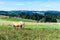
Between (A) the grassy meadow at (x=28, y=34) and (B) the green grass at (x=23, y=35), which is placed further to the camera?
(A) the grassy meadow at (x=28, y=34)

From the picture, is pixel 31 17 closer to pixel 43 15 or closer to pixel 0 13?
pixel 43 15

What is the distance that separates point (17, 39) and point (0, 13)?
67.3 metres

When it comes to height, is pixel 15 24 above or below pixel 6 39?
below

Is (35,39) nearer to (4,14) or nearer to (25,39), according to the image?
(25,39)

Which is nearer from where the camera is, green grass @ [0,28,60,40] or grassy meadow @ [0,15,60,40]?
green grass @ [0,28,60,40]

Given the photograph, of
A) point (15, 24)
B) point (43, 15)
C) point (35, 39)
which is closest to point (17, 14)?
point (43, 15)

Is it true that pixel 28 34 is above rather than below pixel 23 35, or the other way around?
below

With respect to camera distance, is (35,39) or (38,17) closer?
(35,39)

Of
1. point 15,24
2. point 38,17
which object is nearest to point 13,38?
point 15,24

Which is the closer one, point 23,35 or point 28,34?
point 23,35

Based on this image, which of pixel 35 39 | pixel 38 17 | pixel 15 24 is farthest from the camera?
pixel 38 17

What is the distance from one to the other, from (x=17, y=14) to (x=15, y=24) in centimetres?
4174

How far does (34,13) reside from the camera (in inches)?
2667

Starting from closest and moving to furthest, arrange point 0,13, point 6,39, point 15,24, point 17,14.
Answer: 1. point 6,39
2. point 15,24
3. point 17,14
4. point 0,13
